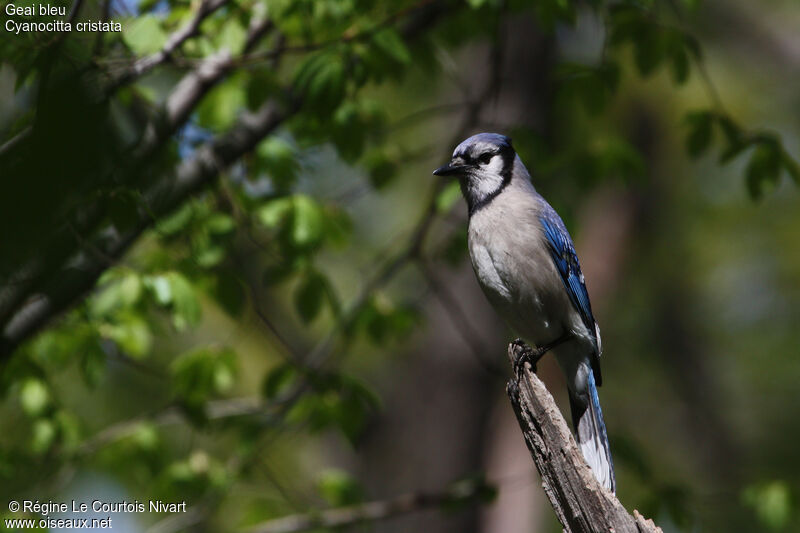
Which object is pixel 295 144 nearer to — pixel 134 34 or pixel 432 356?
pixel 134 34

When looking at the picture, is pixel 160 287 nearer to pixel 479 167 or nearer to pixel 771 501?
pixel 479 167

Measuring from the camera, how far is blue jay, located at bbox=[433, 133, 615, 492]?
315 cm

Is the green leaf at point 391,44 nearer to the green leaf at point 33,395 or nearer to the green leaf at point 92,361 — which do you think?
the green leaf at point 92,361

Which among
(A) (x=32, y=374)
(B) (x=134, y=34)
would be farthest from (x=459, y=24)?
(A) (x=32, y=374)

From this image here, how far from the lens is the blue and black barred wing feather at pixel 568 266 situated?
3.30 metres

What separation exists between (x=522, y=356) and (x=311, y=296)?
1.14 m

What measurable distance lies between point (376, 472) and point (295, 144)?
114 inches

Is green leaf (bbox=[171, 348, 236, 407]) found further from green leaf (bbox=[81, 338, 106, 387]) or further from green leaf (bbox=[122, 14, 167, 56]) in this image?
green leaf (bbox=[122, 14, 167, 56])

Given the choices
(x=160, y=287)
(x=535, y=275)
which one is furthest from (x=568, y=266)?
(x=160, y=287)

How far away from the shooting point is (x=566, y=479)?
2318 millimetres

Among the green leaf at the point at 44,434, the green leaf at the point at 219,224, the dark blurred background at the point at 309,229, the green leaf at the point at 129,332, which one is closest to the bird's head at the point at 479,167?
the dark blurred background at the point at 309,229

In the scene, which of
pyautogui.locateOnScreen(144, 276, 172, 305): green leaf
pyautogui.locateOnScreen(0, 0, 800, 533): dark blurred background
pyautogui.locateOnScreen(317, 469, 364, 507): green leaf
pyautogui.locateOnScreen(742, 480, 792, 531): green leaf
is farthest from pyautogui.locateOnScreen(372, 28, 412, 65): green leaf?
pyautogui.locateOnScreen(742, 480, 792, 531): green leaf

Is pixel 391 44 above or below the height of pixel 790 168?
above

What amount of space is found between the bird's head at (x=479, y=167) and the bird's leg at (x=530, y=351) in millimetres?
653
